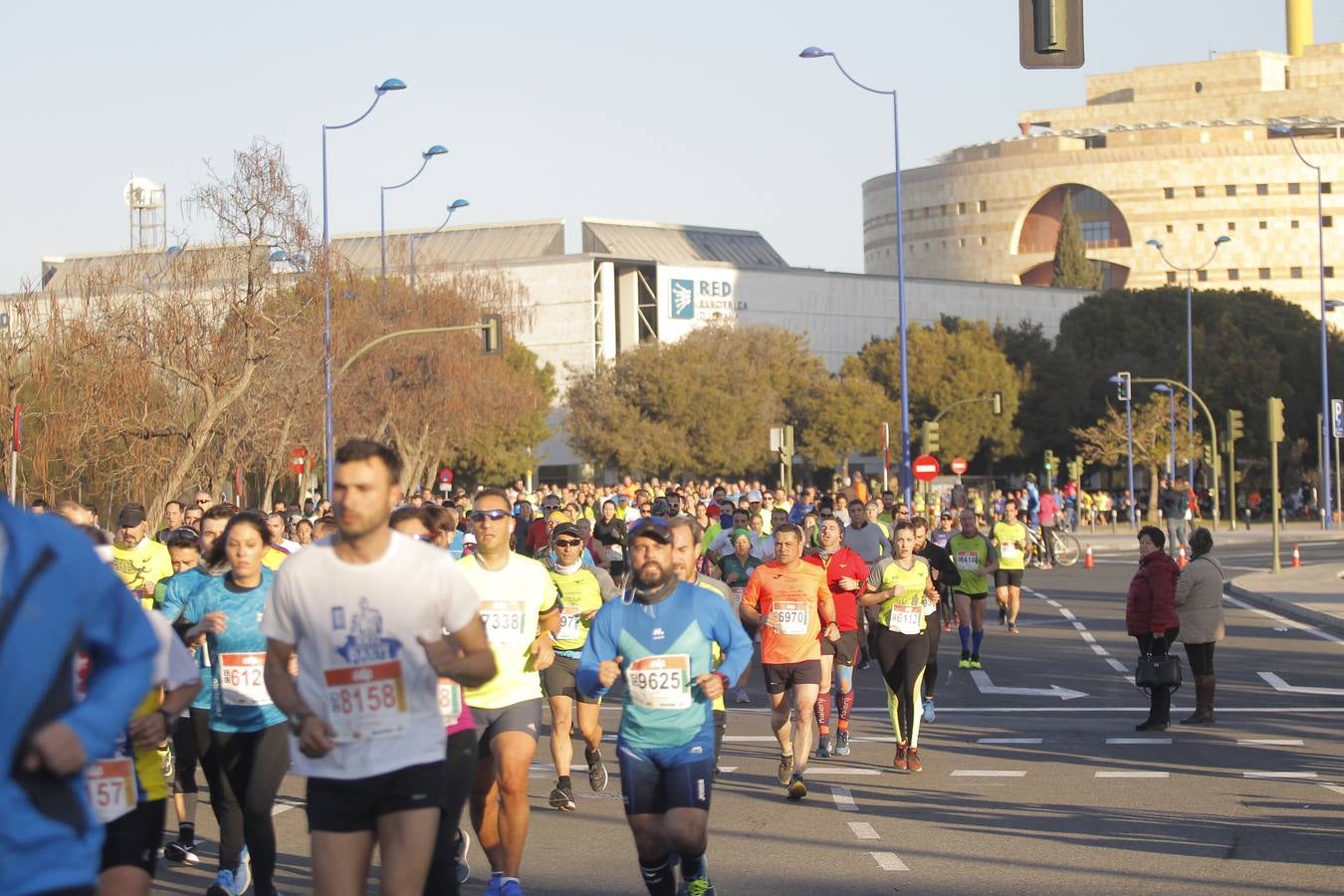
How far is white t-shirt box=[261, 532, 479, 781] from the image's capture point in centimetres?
561

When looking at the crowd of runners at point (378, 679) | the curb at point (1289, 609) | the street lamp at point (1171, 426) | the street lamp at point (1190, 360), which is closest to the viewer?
the crowd of runners at point (378, 679)

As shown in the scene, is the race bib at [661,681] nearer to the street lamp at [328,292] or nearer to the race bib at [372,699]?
the race bib at [372,699]

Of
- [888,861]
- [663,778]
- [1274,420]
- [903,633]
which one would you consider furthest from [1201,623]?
[1274,420]

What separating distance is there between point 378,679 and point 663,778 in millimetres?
2221

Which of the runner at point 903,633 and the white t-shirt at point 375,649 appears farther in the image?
the runner at point 903,633

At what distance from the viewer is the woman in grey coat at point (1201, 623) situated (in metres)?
15.6

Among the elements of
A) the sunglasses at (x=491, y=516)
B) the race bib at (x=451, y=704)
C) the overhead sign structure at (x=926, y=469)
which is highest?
the overhead sign structure at (x=926, y=469)

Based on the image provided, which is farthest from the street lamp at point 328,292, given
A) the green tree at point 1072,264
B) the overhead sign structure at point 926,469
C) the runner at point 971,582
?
the green tree at point 1072,264

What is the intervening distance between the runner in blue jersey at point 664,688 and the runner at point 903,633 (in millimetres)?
5294

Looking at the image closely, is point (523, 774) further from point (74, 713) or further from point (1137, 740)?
point (1137, 740)

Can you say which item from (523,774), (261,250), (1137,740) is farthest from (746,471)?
(523,774)

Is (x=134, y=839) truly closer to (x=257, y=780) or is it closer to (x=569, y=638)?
(x=257, y=780)

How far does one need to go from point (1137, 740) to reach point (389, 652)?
9.99 meters

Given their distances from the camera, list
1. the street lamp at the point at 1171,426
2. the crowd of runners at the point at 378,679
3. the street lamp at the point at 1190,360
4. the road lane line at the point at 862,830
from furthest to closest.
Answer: the street lamp at the point at 1190,360, the street lamp at the point at 1171,426, the road lane line at the point at 862,830, the crowd of runners at the point at 378,679
